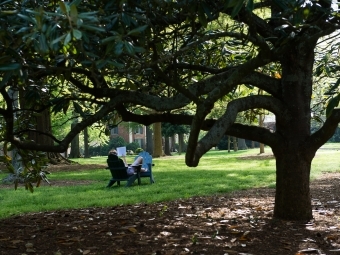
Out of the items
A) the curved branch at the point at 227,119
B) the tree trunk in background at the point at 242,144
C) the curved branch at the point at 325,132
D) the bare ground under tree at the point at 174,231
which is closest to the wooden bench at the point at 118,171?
the bare ground under tree at the point at 174,231

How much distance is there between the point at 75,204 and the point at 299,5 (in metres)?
6.49

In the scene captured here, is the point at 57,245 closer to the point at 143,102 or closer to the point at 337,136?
the point at 143,102

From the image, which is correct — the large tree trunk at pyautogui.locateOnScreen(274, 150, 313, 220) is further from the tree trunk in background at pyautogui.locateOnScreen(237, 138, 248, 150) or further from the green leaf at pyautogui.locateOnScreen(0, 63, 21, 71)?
the tree trunk in background at pyautogui.locateOnScreen(237, 138, 248, 150)

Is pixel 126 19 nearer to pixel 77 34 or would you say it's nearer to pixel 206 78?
pixel 77 34

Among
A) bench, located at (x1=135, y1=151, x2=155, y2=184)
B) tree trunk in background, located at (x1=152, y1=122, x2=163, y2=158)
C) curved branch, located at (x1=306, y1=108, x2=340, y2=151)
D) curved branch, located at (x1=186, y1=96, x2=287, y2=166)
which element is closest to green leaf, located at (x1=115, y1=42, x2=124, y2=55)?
curved branch, located at (x1=186, y1=96, x2=287, y2=166)

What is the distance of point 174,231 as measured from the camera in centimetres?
643

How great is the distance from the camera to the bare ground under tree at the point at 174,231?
562cm

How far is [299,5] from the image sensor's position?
4535 mm

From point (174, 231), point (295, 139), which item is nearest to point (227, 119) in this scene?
point (295, 139)

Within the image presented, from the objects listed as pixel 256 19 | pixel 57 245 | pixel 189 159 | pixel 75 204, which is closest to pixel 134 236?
pixel 57 245

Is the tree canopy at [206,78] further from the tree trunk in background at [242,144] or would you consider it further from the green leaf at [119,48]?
the tree trunk in background at [242,144]

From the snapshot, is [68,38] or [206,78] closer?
[68,38]

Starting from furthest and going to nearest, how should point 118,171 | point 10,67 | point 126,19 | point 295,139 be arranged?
point 118,171
point 295,139
point 126,19
point 10,67

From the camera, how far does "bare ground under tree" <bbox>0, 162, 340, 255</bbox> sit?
5617 mm
